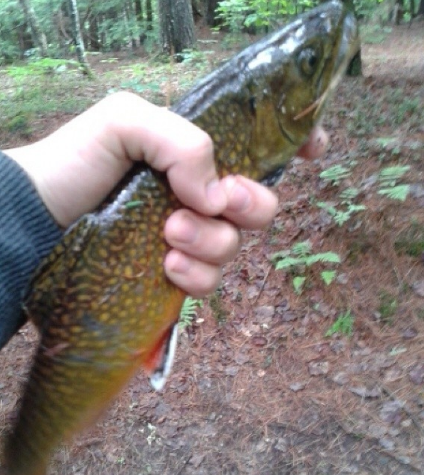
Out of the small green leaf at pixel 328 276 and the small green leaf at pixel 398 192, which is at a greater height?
the small green leaf at pixel 398 192

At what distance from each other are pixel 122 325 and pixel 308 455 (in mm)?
2649

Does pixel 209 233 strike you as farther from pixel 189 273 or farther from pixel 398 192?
pixel 398 192

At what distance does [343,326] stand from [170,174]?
3179mm

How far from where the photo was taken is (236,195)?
70.5 inches

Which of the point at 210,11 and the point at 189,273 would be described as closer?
the point at 189,273

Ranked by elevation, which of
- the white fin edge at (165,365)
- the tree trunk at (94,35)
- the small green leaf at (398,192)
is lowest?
the tree trunk at (94,35)

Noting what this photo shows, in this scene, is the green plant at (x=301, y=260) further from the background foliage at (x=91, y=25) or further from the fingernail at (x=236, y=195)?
the background foliage at (x=91, y=25)

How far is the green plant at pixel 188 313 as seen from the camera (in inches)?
183

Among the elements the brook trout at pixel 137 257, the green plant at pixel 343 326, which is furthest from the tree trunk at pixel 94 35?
the brook trout at pixel 137 257

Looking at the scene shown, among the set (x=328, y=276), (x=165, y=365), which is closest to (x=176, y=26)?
(x=328, y=276)

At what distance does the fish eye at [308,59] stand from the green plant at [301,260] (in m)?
2.96

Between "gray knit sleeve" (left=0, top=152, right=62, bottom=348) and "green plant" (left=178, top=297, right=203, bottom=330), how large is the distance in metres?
2.68

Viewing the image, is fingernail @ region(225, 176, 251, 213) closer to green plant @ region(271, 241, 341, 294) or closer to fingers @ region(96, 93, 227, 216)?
fingers @ region(96, 93, 227, 216)

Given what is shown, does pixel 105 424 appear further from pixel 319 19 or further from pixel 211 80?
pixel 319 19
